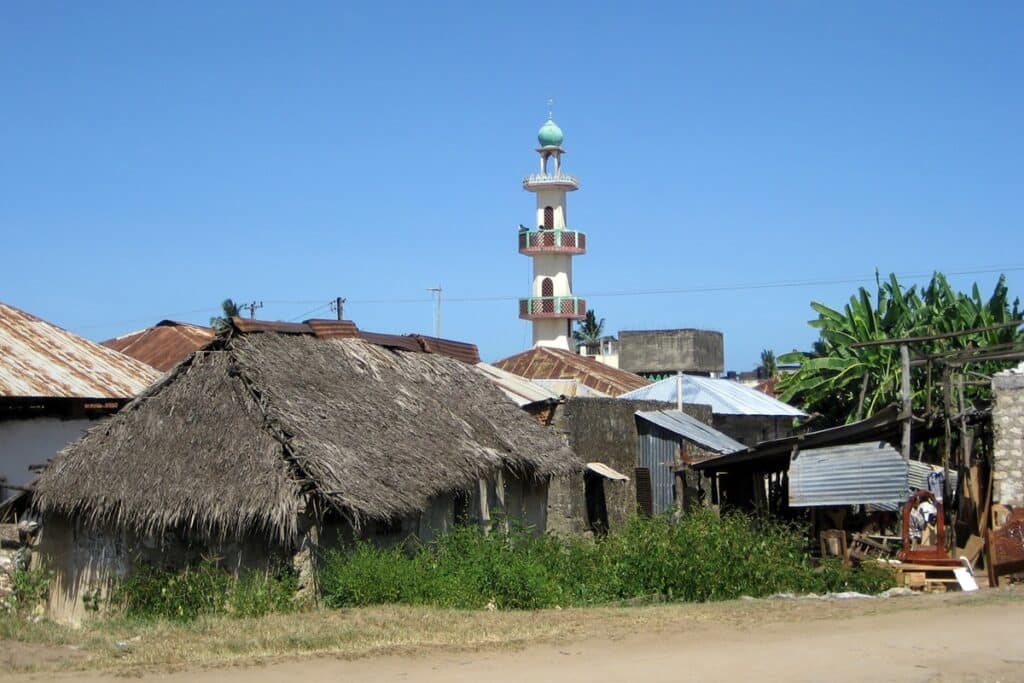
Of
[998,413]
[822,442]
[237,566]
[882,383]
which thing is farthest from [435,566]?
[882,383]

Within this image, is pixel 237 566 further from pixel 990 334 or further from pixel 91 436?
pixel 990 334

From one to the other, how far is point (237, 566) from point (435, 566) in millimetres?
2164

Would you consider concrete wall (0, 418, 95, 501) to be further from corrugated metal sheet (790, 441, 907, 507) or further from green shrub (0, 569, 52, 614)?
corrugated metal sheet (790, 441, 907, 507)

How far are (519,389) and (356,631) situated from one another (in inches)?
549

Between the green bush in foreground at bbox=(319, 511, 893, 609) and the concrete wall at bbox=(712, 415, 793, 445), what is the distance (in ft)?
46.0

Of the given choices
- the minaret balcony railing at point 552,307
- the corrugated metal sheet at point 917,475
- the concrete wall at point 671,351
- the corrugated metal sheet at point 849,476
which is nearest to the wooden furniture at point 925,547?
the corrugated metal sheet at point 917,475

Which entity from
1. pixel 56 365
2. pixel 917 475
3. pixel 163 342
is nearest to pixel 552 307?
pixel 163 342

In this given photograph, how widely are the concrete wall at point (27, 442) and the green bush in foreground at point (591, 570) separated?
7933 millimetres

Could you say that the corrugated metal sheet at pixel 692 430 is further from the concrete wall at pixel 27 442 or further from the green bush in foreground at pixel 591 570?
the concrete wall at pixel 27 442

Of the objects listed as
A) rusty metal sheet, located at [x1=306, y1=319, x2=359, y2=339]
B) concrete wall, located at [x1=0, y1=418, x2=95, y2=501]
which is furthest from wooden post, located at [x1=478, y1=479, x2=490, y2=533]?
concrete wall, located at [x1=0, y1=418, x2=95, y2=501]

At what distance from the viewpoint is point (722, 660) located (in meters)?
9.24

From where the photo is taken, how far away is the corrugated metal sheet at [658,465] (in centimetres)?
2391

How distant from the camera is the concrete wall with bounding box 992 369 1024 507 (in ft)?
54.3

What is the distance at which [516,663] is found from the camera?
29.9 feet
